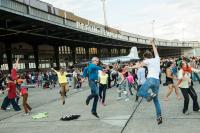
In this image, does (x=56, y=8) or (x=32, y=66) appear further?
(x=56, y=8)

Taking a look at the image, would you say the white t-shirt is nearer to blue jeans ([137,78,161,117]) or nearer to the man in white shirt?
the man in white shirt

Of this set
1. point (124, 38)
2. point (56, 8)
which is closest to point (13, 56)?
point (56, 8)

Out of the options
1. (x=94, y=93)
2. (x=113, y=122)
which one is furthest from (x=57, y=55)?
(x=113, y=122)

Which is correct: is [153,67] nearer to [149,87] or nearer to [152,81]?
[152,81]

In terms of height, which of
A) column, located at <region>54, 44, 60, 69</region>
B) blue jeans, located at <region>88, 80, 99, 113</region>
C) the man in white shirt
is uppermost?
column, located at <region>54, 44, 60, 69</region>

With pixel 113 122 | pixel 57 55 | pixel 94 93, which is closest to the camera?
pixel 113 122

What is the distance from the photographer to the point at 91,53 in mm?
73062

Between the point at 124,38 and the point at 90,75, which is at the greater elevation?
the point at 124,38

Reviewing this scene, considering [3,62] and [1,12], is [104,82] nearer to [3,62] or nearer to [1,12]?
[1,12]

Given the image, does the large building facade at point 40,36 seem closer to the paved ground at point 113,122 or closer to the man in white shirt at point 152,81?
the paved ground at point 113,122

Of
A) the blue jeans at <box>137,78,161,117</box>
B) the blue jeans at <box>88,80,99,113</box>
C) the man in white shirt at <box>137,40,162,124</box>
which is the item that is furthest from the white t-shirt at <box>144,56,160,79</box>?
the blue jeans at <box>88,80,99,113</box>

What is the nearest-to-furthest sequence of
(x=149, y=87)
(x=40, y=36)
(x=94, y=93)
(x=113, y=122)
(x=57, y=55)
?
(x=149, y=87)
(x=113, y=122)
(x=94, y=93)
(x=40, y=36)
(x=57, y=55)

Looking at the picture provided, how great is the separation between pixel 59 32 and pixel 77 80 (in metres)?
15.2

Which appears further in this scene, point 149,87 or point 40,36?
point 40,36
